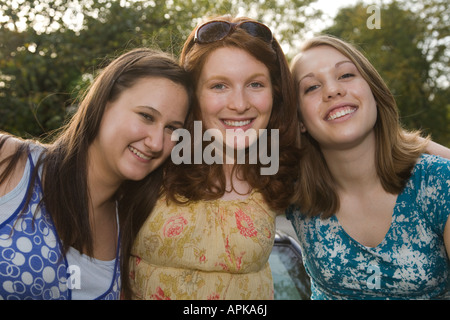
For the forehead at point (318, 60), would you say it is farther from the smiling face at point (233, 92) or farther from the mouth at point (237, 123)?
the mouth at point (237, 123)

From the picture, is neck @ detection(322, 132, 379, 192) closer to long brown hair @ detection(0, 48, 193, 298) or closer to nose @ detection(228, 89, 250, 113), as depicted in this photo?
nose @ detection(228, 89, 250, 113)

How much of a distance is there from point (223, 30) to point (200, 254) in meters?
1.22

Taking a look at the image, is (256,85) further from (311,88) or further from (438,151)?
(438,151)

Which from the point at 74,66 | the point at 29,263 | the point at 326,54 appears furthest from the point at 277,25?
the point at 29,263

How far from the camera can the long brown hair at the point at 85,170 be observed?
2.00 metres

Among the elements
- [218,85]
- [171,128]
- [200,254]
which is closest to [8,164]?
[171,128]

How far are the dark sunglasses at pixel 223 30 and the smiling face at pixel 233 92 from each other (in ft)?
0.29

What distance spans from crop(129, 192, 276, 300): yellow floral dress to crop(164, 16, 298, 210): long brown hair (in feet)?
0.40

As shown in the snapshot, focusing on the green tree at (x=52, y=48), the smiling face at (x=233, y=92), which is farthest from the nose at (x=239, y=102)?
the green tree at (x=52, y=48)

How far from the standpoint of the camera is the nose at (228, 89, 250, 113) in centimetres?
224

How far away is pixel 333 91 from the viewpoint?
222 centimetres

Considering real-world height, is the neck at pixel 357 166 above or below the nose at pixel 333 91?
below

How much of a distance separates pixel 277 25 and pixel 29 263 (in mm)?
→ 13408

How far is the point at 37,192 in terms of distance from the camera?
6.45ft
